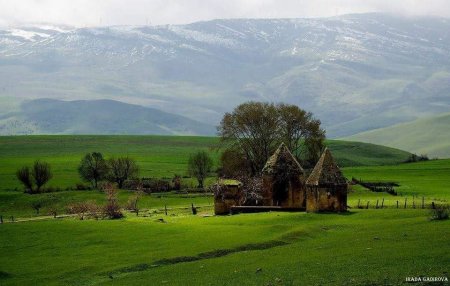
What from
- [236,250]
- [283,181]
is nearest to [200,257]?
[236,250]

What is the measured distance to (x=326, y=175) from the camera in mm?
65562

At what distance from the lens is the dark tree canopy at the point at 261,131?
344 ft

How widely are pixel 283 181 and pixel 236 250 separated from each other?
2814 centimetres

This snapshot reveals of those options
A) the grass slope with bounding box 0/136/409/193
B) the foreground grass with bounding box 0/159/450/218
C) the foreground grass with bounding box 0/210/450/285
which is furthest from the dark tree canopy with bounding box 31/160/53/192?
the foreground grass with bounding box 0/210/450/285

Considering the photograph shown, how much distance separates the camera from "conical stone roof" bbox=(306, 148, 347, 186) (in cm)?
6512

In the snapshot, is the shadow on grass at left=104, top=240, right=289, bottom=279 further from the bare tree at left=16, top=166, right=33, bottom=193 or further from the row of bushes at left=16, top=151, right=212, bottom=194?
the bare tree at left=16, top=166, right=33, bottom=193

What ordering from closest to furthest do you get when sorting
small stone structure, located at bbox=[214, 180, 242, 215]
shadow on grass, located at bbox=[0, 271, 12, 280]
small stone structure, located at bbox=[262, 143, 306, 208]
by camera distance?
shadow on grass, located at bbox=[0, 271, 12, 280]
small stone structure, located at bbox=[262, 143, 306, 208]
small stone structure, located at bbox=[214, 180, 242, 215]

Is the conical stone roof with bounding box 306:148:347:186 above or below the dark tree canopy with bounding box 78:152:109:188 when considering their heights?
below

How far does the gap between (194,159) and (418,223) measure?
6854 cm

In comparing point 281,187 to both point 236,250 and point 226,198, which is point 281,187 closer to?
point 226,198

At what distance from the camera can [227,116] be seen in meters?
110

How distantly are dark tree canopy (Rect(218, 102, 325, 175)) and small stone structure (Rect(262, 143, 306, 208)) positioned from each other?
85.0 ft

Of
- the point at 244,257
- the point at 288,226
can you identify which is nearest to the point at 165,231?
the point at 288,226

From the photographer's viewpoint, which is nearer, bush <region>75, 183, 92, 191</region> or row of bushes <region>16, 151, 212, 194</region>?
bush <region>75, 183, 92, 191</region>
